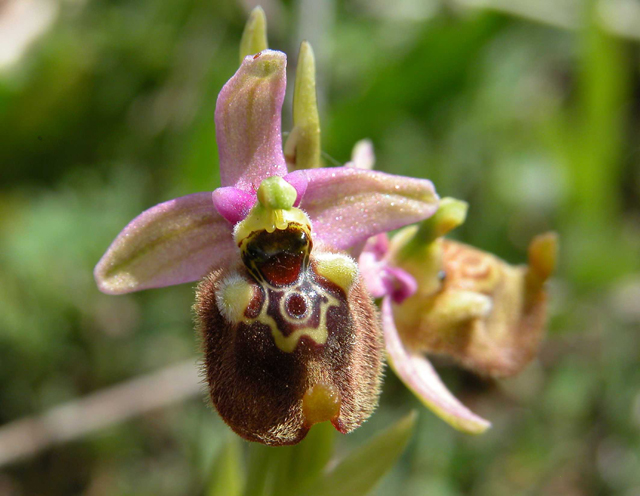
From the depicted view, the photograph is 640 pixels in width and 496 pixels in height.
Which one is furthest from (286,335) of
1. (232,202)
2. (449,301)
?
(449,301)

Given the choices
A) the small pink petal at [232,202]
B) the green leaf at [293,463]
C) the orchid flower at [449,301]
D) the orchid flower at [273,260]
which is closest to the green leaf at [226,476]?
the green leaf at [293,463]

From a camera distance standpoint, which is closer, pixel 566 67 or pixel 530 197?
pixel 530 197

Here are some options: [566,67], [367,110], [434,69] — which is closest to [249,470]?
[367,110]

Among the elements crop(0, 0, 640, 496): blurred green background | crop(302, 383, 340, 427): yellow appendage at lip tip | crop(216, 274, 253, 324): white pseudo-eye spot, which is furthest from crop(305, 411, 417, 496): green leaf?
crop(0, 0, 640, 496): blurred green background

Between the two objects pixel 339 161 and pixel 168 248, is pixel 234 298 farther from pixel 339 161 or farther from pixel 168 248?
pixel 339 161

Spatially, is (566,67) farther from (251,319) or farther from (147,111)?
(251,319)

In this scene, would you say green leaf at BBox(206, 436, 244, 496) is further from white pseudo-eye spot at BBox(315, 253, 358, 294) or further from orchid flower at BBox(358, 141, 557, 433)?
white pseudo-eye spot at BBox(315, 253, 358, 294)
